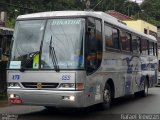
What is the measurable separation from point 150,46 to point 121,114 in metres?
8.76

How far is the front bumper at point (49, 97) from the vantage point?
11266 millimetres

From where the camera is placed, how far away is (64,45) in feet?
38.3

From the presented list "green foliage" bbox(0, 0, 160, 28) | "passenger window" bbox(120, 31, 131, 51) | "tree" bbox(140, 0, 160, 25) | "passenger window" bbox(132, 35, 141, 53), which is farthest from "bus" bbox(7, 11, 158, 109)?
"tree" bbox(140, 0, 160, 25)

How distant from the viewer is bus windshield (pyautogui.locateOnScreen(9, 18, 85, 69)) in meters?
11.5

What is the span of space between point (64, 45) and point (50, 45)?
16.4 inches

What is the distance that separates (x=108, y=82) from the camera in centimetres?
1393

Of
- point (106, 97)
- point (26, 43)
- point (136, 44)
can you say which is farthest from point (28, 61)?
point (136, 44)

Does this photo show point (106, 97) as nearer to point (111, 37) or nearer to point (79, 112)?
point (79, 112)

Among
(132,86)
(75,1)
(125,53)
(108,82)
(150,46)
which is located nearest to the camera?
(108,82)

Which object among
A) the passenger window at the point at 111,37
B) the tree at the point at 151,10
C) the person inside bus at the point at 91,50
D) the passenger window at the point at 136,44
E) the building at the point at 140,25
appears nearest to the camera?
the person inside bus at the point at 91,50

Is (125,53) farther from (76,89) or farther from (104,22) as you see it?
Answer: (76,89)

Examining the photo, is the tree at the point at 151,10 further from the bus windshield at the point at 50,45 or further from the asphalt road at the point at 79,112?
the bus windshield at the point at 50,45

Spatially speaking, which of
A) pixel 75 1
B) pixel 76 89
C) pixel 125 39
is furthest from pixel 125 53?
pixel 75 1

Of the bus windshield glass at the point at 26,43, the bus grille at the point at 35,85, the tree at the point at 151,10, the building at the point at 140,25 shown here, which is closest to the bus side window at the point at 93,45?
the bus grille at the point at 35,85
